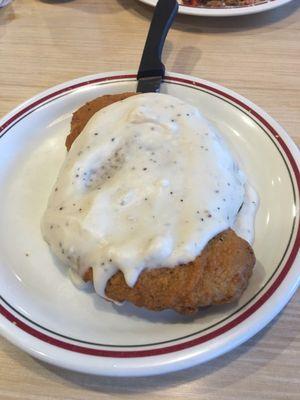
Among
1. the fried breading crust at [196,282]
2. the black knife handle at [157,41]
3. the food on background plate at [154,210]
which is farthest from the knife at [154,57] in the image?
the fried breading crust at [196,282]

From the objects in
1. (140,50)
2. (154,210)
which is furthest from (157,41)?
(154,210)

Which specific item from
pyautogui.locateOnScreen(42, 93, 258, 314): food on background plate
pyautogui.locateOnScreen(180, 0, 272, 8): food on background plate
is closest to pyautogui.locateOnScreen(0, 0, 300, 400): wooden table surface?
pyautogui.locateOnScreen(180, 0, 272, 8): food on background plate

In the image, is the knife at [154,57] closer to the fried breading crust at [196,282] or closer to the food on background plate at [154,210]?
the food on background plate at [154,210]

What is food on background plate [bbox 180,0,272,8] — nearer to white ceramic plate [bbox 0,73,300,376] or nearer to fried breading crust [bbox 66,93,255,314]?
white ceramic plate [bbox 0,73,300,376]

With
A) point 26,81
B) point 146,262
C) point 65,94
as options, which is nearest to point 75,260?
point 146,262

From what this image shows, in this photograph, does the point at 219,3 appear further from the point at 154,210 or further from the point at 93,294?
the point at 93,294

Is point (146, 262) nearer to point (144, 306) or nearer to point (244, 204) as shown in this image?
point (144, 306)

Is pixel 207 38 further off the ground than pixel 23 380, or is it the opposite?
pixel 207 38
